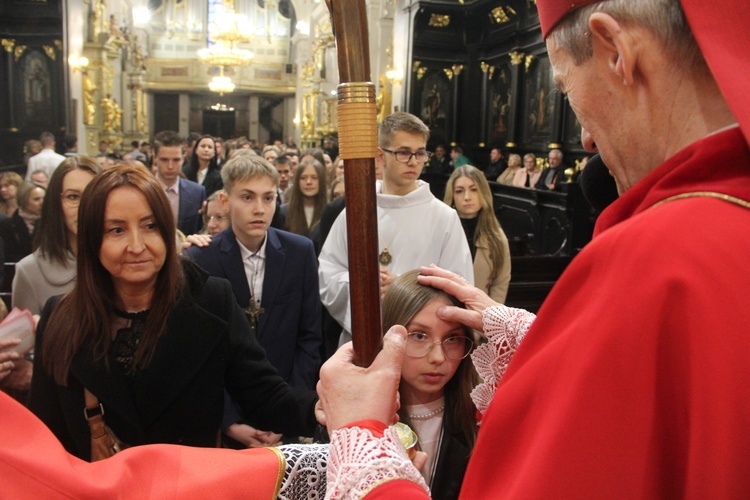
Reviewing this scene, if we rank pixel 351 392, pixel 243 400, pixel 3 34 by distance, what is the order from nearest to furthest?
1. pixel 351 392
2. pixel 243 400
3. pixel 3 34

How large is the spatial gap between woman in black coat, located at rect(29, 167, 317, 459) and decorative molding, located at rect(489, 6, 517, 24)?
13434 millimetres

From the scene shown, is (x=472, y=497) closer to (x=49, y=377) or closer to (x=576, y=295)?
(x=576, y=295)

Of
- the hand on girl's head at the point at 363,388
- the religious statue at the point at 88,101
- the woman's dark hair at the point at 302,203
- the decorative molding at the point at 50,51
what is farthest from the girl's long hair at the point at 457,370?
the religious statue at the point at 88,101

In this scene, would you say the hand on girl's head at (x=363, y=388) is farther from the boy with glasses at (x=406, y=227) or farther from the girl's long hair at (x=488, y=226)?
the girl's long hair at (x=488, y=226)

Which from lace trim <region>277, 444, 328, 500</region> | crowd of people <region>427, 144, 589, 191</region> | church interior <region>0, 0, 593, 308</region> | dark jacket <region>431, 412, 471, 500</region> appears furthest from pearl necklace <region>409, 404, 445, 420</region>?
crowd of people <region>427, 144, 589, 191</region>

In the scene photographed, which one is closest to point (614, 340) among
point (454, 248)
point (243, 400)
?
point (243, 400)

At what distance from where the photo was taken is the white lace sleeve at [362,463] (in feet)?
3.29

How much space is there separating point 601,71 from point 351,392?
2.10 feet

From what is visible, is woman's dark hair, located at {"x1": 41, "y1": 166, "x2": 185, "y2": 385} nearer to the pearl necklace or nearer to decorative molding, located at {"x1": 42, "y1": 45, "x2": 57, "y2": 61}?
the pearl necklace

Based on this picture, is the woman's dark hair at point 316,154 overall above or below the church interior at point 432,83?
below

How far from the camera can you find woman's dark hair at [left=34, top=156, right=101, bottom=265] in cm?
301

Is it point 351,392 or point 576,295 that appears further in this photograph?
point 351,392

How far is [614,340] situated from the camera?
750mm

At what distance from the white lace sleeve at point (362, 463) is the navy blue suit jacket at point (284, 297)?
7.20 feet
